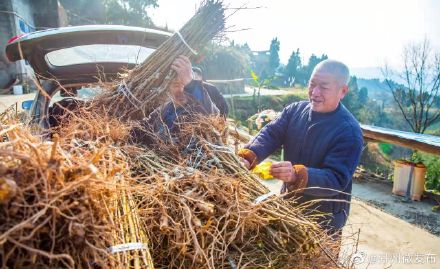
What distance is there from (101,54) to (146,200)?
2.33 metres

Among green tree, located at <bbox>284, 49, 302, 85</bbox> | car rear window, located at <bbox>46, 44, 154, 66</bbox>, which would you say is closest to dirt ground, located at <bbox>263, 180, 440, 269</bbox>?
car rear window, located at <bbox>46, 44, 154, 66</bbox>

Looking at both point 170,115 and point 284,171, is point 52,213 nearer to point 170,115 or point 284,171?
point 284,171

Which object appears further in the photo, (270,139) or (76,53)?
(76,53)

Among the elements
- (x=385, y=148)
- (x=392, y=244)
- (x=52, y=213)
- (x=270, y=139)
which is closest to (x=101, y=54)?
(x=270, y=139)

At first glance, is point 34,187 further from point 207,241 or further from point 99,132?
point 99,132

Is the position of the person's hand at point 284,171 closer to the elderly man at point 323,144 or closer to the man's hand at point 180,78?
the elderly man at point 323,144

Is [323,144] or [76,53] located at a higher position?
[76,53]

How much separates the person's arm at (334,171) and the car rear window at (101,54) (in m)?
2.00

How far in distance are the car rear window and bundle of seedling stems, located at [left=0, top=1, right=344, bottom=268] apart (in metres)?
0.86

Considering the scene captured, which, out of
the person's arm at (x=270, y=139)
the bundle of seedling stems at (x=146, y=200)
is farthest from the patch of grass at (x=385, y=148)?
the bundle of seedling stems at (x=146, y=200)

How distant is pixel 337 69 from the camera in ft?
7.30

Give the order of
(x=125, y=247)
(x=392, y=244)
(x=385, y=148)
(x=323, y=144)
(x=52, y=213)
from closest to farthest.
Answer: (x=52, y=213) → (x=125, y=247) → (x=323, y=144) → (x=392, y=244) → (x=385, y=148)

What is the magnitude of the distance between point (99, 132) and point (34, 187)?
95cm

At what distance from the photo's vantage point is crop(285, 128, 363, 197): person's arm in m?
1.82
